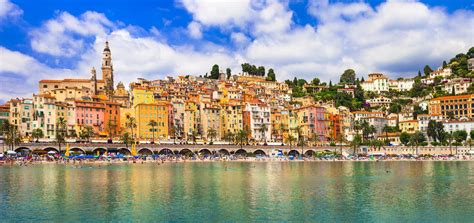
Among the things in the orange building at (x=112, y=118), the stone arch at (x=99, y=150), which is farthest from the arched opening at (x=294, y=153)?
the stone arch at (x=99, y=150)

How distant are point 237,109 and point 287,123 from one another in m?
14.8

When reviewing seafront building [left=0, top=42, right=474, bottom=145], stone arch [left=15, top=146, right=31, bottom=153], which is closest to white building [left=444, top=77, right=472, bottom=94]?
seafront building [left=0, top=42, right=474, bottom=145]

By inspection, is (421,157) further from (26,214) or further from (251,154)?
(26,214)

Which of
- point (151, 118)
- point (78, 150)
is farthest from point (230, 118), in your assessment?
point (78, 150)

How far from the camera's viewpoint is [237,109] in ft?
422

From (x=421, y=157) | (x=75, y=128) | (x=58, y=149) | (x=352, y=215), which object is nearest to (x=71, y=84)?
(x=75, y=128)

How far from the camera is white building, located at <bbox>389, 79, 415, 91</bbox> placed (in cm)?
19412

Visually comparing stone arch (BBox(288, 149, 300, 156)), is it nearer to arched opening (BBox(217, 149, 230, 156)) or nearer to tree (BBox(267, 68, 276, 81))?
arched opening (BBox(217, 149, 230, 156))

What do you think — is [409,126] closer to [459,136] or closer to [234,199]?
[459,136]

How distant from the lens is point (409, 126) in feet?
460

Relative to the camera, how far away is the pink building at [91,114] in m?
112

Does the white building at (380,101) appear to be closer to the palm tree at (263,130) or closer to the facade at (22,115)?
the palm tree at (263,130)

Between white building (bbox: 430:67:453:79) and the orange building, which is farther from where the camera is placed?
white building (bbox: 430:67:453:79)

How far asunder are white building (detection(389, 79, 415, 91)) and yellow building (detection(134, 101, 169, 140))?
10658 cm
